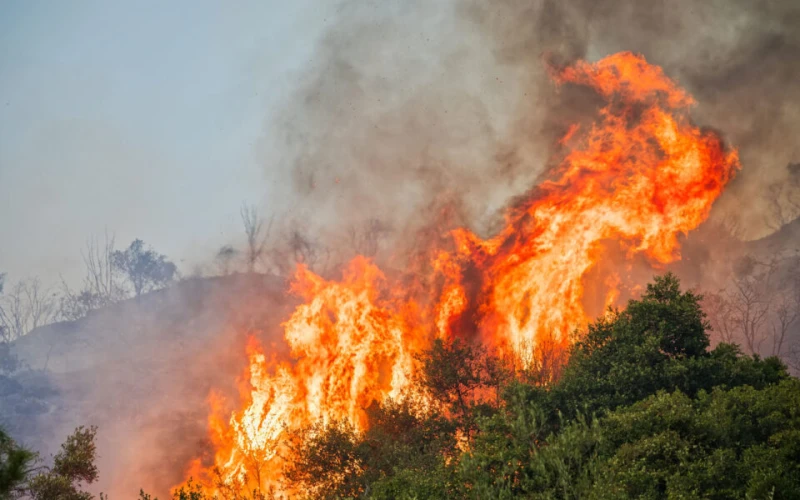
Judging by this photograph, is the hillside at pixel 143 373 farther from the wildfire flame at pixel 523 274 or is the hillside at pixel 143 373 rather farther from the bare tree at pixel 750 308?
the bare tree at pixel 750 308

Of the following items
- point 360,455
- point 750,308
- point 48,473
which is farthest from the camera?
point 750,308

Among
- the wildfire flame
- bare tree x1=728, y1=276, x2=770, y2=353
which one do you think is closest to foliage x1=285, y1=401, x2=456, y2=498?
the wildfire flame

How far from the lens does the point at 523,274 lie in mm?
52781

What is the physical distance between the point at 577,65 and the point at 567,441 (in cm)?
4536

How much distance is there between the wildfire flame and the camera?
4866cm

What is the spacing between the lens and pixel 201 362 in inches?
4286

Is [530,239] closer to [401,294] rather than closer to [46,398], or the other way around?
[401,294]

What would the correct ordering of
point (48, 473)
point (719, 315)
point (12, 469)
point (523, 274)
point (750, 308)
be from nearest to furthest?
1. point (12, 469)
2. point (48, 473)
3. point (523, 274)
4. point (719, 315)
5. point (750, 308)

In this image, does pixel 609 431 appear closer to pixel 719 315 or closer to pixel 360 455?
pixel 360 455

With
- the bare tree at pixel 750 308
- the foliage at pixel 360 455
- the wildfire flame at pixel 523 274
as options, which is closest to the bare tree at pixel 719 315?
the bare tree at pixel 750 308

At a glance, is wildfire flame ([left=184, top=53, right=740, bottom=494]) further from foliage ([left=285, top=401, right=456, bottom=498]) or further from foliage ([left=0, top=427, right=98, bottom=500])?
foliage ([left=0, top=427, right=98, bottom=500])

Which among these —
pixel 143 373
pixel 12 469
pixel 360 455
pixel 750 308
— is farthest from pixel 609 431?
pixel 143 373

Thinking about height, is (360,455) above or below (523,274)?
below

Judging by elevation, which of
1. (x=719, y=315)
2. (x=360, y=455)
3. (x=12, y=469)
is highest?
(x=719, y=315)
